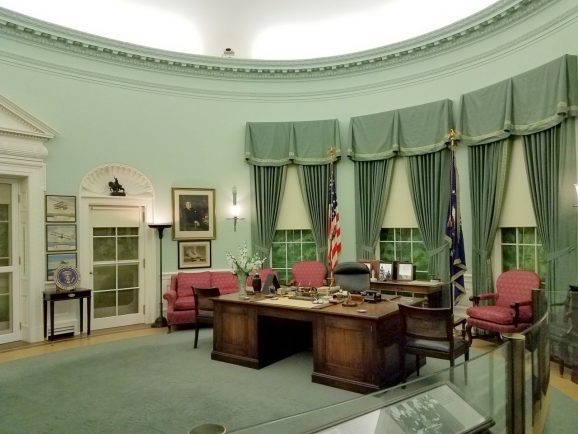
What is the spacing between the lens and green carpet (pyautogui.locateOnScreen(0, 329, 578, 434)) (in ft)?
13.2

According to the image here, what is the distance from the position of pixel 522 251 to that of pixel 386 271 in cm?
224

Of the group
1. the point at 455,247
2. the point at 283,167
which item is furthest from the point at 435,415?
the point at 283,167

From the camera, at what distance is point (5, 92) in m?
6.89

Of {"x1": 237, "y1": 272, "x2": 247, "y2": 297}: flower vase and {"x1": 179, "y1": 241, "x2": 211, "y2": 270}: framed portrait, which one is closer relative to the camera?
{"x1": 237, "y1": 272, "x2": 247, "y2": 297}: flower vase

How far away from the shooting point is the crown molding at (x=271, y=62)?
266 inches

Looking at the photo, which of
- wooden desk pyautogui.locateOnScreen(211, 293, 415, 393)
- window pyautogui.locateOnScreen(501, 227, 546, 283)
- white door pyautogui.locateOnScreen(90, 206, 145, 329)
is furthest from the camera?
white door pyautogui.locateOnScreen(90, 206, 145, 329)

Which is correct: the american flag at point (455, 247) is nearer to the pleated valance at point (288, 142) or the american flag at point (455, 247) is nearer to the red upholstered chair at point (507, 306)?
the red upholstered chair at point (507, 306)

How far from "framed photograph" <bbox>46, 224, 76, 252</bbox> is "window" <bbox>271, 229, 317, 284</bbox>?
13.0 ft

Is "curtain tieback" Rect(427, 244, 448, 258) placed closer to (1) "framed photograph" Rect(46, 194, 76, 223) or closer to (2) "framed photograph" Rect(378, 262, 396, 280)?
(2) "framed photograph" Rect(378, 262, 396, 280)

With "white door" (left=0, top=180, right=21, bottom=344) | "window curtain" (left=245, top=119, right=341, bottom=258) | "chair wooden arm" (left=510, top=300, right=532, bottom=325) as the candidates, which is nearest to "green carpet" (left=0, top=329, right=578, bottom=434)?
"chair wooden arm" (left=510, top=300, right=532, bottom=325)

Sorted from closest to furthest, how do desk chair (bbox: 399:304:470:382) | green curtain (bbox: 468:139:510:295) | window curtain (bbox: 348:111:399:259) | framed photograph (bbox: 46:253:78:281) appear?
desk chair (bbox: 399:304:470:382) → green curtain (bbox: 468:139:510:295) → framed photograph (bbox: 46:253:78:281) → window curtain (bbox: 348:111:399:259)

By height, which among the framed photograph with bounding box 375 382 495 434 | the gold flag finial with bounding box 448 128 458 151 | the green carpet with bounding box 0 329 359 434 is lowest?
the green carpet with bounding box 0 329 359 434

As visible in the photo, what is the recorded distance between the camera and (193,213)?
28.4 feet

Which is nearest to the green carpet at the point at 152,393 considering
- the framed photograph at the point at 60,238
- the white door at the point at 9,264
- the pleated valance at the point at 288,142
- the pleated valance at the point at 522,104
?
the white door at the point at 9,264
